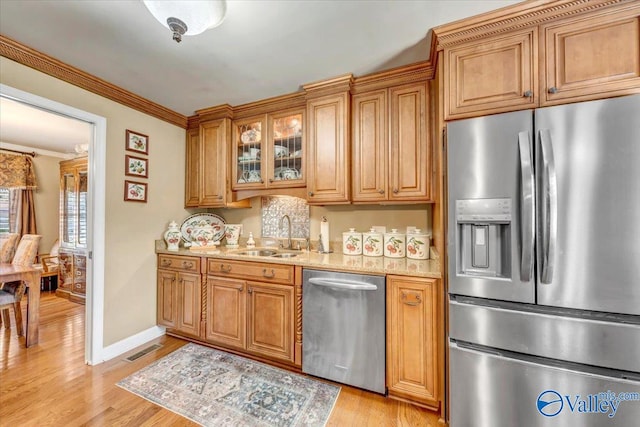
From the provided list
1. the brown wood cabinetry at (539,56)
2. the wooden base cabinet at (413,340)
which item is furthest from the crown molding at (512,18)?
the wooden base cabinet at (413,340)

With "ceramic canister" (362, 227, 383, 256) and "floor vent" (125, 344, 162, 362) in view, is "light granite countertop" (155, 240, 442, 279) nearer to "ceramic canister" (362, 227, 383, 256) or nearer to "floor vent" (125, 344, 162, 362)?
"ceramic canister" (362, 227, 383, 256)

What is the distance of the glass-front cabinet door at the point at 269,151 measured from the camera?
8.28 feet

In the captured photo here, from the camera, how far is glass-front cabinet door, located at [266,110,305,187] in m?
2.51

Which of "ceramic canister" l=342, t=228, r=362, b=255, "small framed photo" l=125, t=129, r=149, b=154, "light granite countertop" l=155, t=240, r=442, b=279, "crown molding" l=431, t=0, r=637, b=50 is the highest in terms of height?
"crown molding" l=431, t=0, r=637, b=50

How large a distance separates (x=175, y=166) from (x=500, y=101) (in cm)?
309

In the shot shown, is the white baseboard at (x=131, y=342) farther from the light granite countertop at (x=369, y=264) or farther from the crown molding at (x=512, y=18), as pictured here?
the crown molding at (x=512, y=18)

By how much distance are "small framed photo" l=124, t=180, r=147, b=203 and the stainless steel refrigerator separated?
2772 millimetres

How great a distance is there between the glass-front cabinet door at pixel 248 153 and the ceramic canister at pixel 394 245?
1.36 metres

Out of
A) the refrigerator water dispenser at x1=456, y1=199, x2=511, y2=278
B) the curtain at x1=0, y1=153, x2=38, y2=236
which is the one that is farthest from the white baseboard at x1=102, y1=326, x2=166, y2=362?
the curtain at x1=0, y1=153, x2=38, y2=236

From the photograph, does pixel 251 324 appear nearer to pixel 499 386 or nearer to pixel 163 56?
pixel 499 386

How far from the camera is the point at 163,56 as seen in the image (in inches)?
73.4

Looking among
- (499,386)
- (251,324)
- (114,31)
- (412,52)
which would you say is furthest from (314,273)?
(114,31)

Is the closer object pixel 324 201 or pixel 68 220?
pixel 324 201

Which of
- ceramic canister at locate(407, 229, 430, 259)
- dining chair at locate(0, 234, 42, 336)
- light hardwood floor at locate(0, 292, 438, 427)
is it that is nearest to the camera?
light hardwood floor at locate(0, 292, 438, 427)
